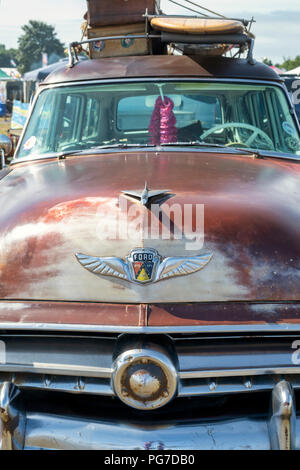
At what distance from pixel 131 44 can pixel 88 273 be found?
8.76 ft

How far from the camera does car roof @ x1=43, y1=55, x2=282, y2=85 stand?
3605mm

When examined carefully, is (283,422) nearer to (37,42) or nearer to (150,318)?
(150,318)

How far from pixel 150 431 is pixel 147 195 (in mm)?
883

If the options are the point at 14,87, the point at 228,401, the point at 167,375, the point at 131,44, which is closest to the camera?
the point at 167,375

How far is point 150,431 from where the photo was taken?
2.08 meters

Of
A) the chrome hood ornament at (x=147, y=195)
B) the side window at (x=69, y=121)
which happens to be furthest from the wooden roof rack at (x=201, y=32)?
the chrome hood ornament at (x=147, y=195)

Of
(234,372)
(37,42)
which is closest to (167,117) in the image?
(234,372)

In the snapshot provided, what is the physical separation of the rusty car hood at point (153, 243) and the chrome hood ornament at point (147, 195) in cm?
Result: 3

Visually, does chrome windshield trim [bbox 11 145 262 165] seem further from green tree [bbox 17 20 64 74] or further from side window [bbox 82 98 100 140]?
green tree [bbox 17 20 64 74]

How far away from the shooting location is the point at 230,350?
6.96ft

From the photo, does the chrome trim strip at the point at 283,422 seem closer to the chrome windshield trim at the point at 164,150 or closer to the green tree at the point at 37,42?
the chrome windshield trim at the point at 164,150

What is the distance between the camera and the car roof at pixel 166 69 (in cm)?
361
